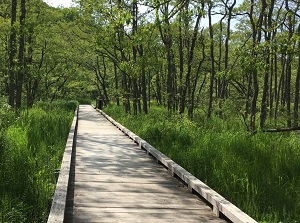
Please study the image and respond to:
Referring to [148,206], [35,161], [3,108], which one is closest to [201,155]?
[148,206]

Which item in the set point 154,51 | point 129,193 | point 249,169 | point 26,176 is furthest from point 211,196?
point 154,51

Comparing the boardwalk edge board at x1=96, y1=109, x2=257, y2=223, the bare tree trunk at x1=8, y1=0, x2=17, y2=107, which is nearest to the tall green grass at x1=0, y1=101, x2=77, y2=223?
the boardwalk edge board at x1=96, y1=109, x2=257, y2=223

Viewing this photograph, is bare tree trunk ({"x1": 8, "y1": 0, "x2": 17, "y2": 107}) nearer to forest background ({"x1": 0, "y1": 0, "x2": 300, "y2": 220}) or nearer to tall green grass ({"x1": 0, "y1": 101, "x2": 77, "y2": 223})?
forest background ({"x1": 0, "y1": 0, "x2": 300, "y2": 220})

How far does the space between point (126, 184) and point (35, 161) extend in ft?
5.50

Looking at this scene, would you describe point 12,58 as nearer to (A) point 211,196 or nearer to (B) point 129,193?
(B) point 129,193

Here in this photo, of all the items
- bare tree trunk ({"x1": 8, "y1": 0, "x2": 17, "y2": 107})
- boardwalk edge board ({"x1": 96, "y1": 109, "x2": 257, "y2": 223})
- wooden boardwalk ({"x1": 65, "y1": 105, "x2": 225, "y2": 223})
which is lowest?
wooden boardwalk ({"x1": 65, "y1": 105, "x2": 225, "y2": 223})

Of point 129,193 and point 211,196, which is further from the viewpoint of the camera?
point 129,193

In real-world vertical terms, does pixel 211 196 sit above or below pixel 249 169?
below

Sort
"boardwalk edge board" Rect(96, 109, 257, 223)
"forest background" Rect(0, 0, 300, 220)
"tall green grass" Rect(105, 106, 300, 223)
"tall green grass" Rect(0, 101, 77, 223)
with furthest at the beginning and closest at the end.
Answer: "forest background" Rect(0, 0, 300, 220) → "tall green grass" Rect(105, 106, 300, 223) → "tall green grass" Rect(0, 101, 77, 223) → "boardwalk edge board" Rect(96, 109, 257, 223)

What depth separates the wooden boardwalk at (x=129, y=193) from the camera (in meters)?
4.00

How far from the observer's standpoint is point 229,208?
12.7 feet

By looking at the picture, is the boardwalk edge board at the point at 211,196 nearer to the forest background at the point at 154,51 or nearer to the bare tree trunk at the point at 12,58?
the forest background at the point at 154,51

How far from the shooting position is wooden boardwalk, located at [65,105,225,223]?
400cm

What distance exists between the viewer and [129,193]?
16.1 ft
